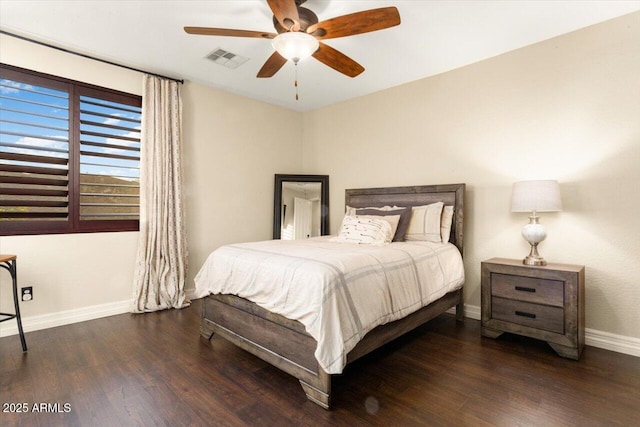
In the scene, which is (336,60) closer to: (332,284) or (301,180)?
(332,284)

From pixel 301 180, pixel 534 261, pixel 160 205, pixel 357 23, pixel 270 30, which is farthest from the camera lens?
pixel 301 180

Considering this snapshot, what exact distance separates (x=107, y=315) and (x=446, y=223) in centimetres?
363

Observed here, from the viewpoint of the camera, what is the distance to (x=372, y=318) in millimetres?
1938

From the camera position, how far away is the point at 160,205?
138 inches

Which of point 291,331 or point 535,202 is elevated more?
point 535,202

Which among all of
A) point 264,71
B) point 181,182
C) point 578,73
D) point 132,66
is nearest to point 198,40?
point 264,71

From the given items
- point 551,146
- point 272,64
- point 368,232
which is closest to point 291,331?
point 368,232

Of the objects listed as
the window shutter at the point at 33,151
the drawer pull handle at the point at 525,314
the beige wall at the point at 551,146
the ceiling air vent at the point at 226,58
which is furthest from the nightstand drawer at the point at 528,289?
the window shutter at the point at 33,151

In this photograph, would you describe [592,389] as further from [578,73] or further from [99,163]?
[99,163]

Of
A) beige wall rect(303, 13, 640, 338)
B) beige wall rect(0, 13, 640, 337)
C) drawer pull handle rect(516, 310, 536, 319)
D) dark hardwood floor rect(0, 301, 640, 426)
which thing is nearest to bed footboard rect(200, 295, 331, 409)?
dark hardwood floor rect(0, 301, 640, 426)

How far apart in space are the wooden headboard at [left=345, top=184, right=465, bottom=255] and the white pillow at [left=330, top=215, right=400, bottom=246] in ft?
2.11

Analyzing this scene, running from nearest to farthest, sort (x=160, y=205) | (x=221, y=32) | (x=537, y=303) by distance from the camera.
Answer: (x=221, y=32) < (x=537, y=303) < (x=160, y=205)

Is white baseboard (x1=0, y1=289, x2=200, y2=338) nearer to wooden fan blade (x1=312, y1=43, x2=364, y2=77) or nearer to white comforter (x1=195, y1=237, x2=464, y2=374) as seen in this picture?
white comforter (x1=195, y1=237, x2=464, y2=374)

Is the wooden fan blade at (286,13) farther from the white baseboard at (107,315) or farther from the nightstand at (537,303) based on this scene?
the white baseboard at (107,315)
